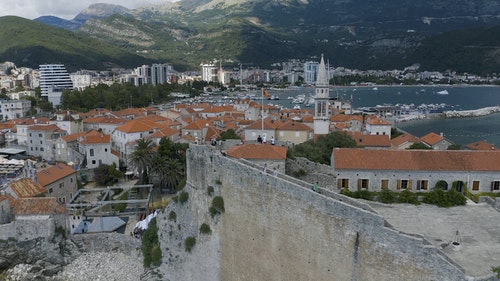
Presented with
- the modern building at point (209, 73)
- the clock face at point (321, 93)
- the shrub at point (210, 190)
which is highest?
the modern building at point (209, 73)

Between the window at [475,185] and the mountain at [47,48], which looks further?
the mountain at [47,48]

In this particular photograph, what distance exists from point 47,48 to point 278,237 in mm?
131457

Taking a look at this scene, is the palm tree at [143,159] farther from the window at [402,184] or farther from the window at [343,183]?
the window at [402,184]

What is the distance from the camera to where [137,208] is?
1048 inches

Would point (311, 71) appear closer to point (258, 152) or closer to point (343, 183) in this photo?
point (343, 183)

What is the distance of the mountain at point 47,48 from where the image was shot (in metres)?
125

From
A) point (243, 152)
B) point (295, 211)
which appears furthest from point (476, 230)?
point (243, 152)

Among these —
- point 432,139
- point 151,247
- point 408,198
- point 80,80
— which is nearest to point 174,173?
point 151,247

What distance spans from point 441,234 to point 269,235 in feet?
17.2

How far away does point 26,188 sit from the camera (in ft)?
82.1

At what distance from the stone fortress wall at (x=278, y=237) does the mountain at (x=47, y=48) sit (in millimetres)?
119976

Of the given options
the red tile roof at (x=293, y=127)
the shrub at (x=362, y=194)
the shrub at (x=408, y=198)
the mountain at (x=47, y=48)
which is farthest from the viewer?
the mountain at (x=47, y=48)

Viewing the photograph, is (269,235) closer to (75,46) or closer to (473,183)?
(473,183)

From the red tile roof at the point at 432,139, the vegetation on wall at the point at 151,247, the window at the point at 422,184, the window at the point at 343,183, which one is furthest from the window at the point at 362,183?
the red tile roof at the point at 432,139
